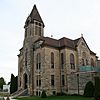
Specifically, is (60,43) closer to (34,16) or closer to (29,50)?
(29,50)

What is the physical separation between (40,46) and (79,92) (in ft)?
42.1

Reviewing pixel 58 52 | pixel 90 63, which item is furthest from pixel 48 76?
pixel 90 63

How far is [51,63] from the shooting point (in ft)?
138

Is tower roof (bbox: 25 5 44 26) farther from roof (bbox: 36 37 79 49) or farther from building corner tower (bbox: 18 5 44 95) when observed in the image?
roof (bbox: 36 37 79 49)

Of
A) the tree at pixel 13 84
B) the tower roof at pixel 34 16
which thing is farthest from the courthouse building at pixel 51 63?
the tree at pixel 13 84

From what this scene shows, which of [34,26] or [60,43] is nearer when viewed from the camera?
[60,43]

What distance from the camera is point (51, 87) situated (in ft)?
134

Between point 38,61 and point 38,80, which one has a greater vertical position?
point 38,61

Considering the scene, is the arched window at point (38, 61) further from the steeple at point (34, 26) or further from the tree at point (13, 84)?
the tree at point (13, 84)

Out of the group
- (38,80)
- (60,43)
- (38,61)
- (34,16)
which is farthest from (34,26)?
(38,80)

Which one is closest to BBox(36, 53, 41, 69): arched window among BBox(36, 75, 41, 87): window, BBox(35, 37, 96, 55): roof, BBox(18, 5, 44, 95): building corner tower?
BBox(18, 5, 44, 95): building corner tower

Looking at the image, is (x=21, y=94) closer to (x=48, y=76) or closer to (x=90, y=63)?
(x=48, y=76)

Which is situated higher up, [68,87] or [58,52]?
[58,52]

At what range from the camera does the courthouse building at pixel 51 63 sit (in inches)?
1570
